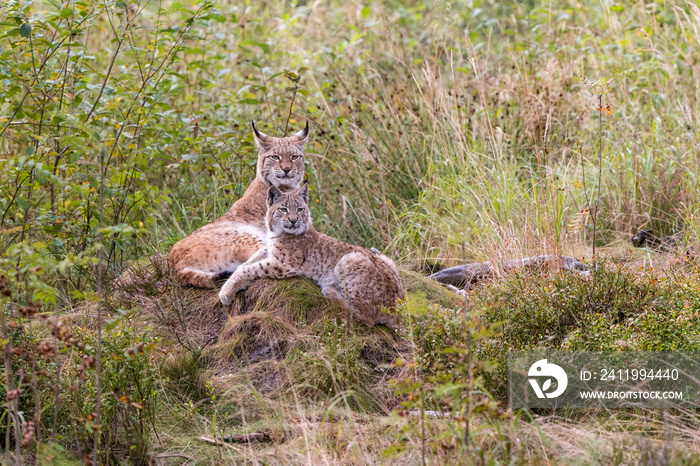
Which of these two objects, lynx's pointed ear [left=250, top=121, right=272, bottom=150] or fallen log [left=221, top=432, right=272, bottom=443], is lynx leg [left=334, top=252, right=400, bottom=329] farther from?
lynx's pointed ear [left=250, top=121, right=272, bottom=150]

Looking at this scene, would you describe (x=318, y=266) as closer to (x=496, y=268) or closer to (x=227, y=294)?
(x=227, y=294)

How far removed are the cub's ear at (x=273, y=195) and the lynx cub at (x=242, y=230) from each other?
1.24 ft

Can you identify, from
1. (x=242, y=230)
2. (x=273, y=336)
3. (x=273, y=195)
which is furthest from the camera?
(x=242, y=230)

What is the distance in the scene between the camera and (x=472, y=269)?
622 cm

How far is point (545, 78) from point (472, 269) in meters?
3.01

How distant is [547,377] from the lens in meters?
4.06

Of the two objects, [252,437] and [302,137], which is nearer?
[252,437]

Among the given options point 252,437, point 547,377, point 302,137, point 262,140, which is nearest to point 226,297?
point 252,437

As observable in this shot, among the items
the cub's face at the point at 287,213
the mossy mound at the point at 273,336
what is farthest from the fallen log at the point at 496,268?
the cub's face at the point at 287,213

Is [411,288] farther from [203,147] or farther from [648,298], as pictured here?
[203,147]

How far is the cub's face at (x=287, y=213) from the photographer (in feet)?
17.9

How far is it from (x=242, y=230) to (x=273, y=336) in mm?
1314

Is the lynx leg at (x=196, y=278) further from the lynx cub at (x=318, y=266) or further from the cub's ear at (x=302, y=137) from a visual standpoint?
the cub's ear at (x=302, y=137)

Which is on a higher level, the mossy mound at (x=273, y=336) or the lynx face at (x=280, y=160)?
the lynx face at (x=280, y=160)
